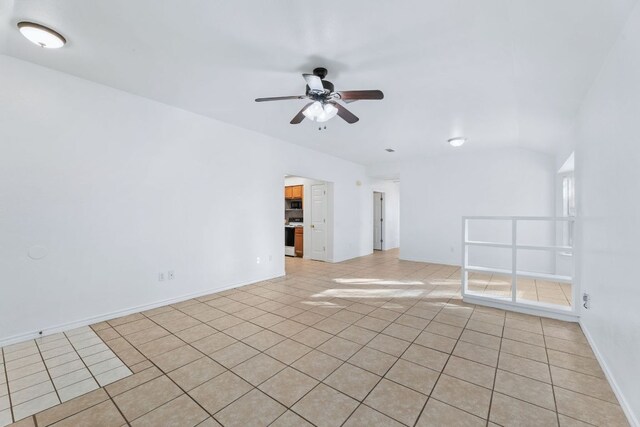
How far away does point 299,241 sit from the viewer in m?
7.73

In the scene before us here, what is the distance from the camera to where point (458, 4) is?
1.80 metres

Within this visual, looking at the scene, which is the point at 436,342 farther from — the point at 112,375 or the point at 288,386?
the point at 112,375

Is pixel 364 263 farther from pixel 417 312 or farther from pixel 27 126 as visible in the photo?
pixel 27 126

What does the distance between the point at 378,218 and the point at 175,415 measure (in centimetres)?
808

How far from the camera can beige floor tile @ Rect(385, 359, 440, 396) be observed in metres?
1.99

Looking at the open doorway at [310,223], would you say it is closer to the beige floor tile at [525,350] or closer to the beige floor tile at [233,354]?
the beige floor tile at [233,354]

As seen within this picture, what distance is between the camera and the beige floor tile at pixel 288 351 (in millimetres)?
2365

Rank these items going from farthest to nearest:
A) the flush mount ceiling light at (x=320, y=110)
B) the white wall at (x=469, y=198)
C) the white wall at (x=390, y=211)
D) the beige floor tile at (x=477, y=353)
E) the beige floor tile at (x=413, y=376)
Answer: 1. the white wall at (x=390, y=211)
2. the white wall at (x=469, y=198)
3. the flush mount ceiling light at (x=320, y=110)
4. the beige floor tile at (x=477, y=353)
5. the beige floor tile at (x=413, y=376)

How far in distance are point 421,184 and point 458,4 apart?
5416mm

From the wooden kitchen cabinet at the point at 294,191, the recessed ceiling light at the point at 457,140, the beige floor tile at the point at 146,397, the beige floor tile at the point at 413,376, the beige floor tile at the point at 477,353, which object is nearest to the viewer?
the beige floor tile at the point at 146,397

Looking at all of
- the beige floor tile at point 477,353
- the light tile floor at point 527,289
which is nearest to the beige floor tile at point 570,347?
the beige floor tile at point 477,353

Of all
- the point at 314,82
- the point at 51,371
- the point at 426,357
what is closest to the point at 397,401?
the point at 426,357

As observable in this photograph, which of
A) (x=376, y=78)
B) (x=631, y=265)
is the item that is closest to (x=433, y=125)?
(x=376, y=78)

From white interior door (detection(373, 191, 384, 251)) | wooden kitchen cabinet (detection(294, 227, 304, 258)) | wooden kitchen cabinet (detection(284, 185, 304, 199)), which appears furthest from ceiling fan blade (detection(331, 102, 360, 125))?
white interior door (detection(373, 191, 384, 251))
